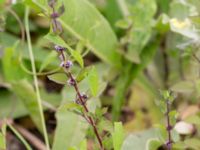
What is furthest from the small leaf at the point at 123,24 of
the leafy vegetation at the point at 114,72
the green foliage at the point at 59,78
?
the green foliage at the point at 59,78

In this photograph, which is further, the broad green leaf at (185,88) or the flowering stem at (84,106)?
the broad green leaf at (185,88)

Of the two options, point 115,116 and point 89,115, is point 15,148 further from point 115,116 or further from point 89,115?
point 89,115

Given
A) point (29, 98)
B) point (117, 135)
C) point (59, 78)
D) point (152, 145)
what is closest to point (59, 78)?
point (59, 78)

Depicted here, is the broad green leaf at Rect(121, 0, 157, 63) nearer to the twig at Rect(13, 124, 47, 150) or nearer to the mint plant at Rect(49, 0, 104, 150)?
the twig at Rect(13, 124, 47, 150)

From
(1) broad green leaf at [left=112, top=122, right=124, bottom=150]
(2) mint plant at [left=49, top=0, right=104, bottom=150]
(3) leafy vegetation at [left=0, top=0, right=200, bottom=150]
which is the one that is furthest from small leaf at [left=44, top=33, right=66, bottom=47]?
(3) leafy vegetation at [left=0, top=0, right=200, bottom=150]

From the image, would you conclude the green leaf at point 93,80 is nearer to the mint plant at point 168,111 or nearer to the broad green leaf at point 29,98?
the mint plant at point 168,111
